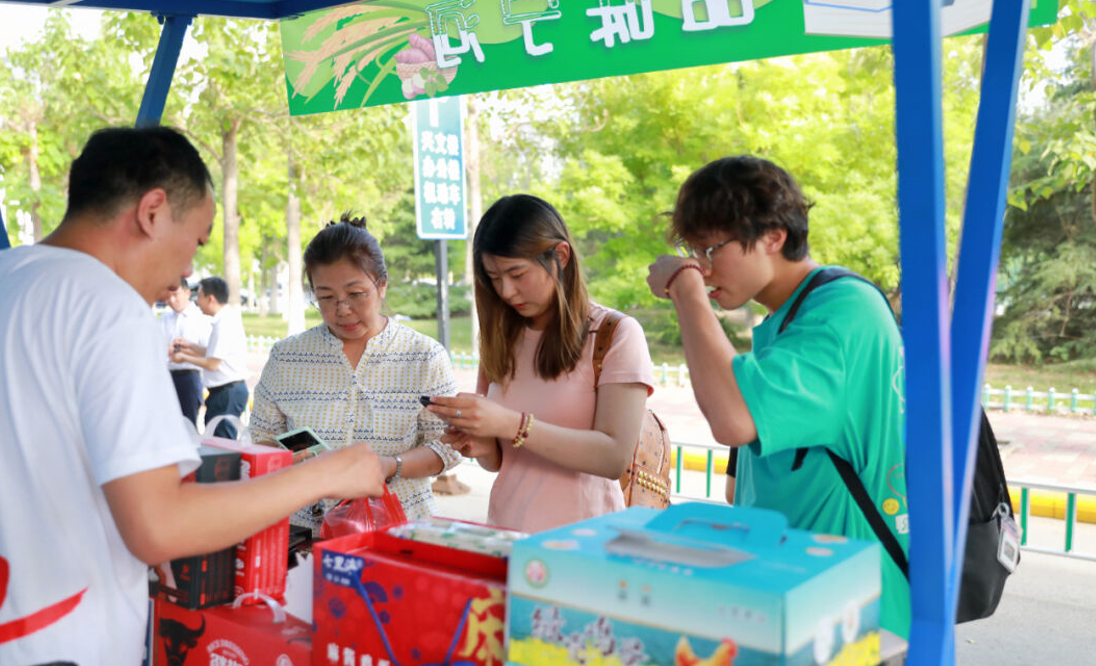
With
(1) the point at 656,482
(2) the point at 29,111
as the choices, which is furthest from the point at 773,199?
(2) the point at 29,111

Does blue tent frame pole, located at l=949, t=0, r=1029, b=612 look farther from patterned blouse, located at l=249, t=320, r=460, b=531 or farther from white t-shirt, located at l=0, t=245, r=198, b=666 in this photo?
patterned blouse, located at l=249, t=320, r=460, b=531

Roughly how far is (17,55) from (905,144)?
1395 cm

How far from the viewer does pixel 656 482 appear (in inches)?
93.7

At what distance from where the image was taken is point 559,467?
215 centimetres

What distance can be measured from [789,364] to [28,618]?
3.52 feet

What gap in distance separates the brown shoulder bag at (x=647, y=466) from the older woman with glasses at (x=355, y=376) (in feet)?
1.49

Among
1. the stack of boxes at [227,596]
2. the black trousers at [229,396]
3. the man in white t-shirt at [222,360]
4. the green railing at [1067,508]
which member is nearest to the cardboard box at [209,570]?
the stack of boxes at [227,596]

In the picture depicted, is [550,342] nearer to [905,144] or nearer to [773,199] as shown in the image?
[773,199]

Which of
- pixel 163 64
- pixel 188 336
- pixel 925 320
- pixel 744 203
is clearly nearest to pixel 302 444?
pixel 744 203

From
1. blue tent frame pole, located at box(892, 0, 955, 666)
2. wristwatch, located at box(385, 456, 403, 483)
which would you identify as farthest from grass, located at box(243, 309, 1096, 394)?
blue tent frame pole, located at box(892, 0, 955, 666)

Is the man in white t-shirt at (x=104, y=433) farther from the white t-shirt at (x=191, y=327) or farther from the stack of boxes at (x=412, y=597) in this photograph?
the white t-shirt at (x=191, y=327)

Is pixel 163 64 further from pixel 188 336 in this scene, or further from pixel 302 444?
pixel 188 336

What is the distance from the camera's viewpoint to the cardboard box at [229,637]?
4.51ft

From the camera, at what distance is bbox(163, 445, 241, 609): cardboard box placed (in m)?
1.45
